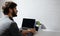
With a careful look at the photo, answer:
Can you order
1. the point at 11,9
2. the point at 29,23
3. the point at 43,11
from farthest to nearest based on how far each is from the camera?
the point at 43,11 → the point at 29,23 → the point at 11,9

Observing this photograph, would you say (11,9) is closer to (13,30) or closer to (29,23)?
(13,30)

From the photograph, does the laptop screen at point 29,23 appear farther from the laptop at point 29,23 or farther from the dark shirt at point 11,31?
the dark shirt at point 11,31

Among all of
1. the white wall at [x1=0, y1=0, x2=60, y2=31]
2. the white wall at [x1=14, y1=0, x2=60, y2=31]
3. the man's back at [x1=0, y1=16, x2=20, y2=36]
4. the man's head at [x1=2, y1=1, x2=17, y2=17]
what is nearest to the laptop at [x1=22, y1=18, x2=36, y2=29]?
the man's head at [x1=2, y1=1, x2=17, y2=17]

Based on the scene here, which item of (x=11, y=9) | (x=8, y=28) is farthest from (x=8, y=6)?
(x=8, y=28)

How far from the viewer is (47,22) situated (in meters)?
3.74

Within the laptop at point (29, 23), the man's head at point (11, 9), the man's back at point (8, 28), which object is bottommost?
the laptop at point (29, 23)

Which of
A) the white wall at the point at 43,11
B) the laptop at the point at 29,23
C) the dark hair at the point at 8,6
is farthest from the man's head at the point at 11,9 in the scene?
the white wall at the point at 43,11

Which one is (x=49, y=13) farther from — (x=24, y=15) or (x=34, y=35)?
(x=34, y=35)

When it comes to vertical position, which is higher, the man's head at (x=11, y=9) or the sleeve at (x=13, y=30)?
the man's head at (x=11, y=9)

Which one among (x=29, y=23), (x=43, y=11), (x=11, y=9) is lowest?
(x=29, y=23)

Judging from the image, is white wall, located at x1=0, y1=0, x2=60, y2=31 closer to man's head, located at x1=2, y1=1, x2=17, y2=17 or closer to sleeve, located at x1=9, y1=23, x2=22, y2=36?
man's head, located at x1=2, y1=1, x2=17, y2=17

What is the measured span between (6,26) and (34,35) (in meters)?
0.44

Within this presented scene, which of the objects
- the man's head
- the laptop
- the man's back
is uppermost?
the man's head

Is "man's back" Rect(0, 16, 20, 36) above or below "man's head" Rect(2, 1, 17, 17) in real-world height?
below
